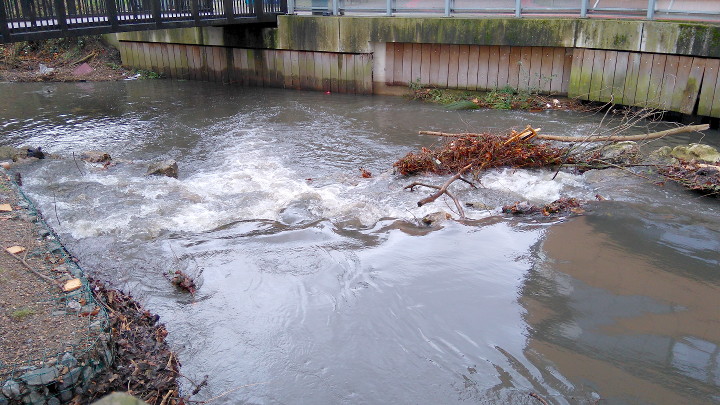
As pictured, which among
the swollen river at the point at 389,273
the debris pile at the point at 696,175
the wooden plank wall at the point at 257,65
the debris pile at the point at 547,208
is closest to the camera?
the swollen river at the point at 389,273

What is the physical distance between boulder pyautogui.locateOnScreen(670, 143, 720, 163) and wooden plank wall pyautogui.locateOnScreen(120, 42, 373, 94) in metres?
7.71

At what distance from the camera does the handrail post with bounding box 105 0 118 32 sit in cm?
1130

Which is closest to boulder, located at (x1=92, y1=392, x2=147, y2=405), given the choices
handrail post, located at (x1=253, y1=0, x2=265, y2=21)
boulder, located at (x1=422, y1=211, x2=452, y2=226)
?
boulder, located at (x1=422, y1=211, x2=452, y2=226)

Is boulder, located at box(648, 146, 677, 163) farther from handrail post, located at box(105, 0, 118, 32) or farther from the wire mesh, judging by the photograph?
handrail post, located at box(105, 0, 118, 32)

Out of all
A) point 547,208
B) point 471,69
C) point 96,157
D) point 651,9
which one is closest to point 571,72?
point 651,9

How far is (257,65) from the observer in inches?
622

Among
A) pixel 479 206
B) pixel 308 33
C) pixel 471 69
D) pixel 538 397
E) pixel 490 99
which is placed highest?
pixel 308 33

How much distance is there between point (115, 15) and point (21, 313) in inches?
343

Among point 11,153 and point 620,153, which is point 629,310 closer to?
point 620,153

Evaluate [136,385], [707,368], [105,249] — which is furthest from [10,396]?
[707,368]

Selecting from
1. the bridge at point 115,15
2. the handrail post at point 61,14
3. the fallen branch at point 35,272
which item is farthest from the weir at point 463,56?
the fallen branch at point 35,272

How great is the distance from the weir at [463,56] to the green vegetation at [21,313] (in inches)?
430

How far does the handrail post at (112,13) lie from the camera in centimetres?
1130

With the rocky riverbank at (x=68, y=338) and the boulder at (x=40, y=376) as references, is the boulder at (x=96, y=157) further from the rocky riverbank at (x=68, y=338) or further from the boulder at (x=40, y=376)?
the boulder at (x=40, y=376)
